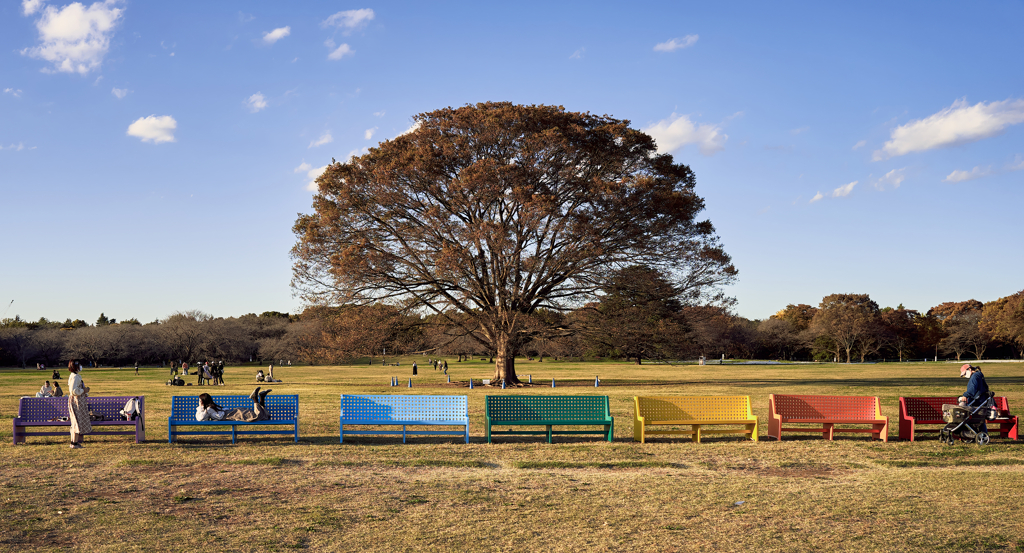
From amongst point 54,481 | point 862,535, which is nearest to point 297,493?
point 54,481

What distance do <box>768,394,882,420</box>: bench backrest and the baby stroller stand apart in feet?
4.12

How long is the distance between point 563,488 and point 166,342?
271ft

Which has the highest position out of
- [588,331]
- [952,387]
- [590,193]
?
[590,193]

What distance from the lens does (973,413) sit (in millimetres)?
12930

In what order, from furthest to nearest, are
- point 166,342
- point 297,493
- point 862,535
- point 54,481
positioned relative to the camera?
1. point 166,342
2. point 54,481
3. point 297,493
4. point 862,535

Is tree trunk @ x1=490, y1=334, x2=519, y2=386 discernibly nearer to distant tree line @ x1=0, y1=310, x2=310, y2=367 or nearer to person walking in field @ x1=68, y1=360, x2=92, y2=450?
person walking in field @ x1=68, y1=360, x2=92, y2=450

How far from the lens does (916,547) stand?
251 inches

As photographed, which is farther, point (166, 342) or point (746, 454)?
point (166, 342)

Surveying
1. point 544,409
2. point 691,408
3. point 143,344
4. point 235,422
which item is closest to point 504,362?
point 544,409

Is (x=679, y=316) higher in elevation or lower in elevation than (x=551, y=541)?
higher

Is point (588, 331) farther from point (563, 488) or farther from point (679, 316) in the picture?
point (563, 488)

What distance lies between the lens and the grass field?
6.59 m

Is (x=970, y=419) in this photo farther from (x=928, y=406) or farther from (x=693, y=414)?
(x=693, y=414)

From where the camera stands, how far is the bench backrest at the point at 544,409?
43.9 ft
